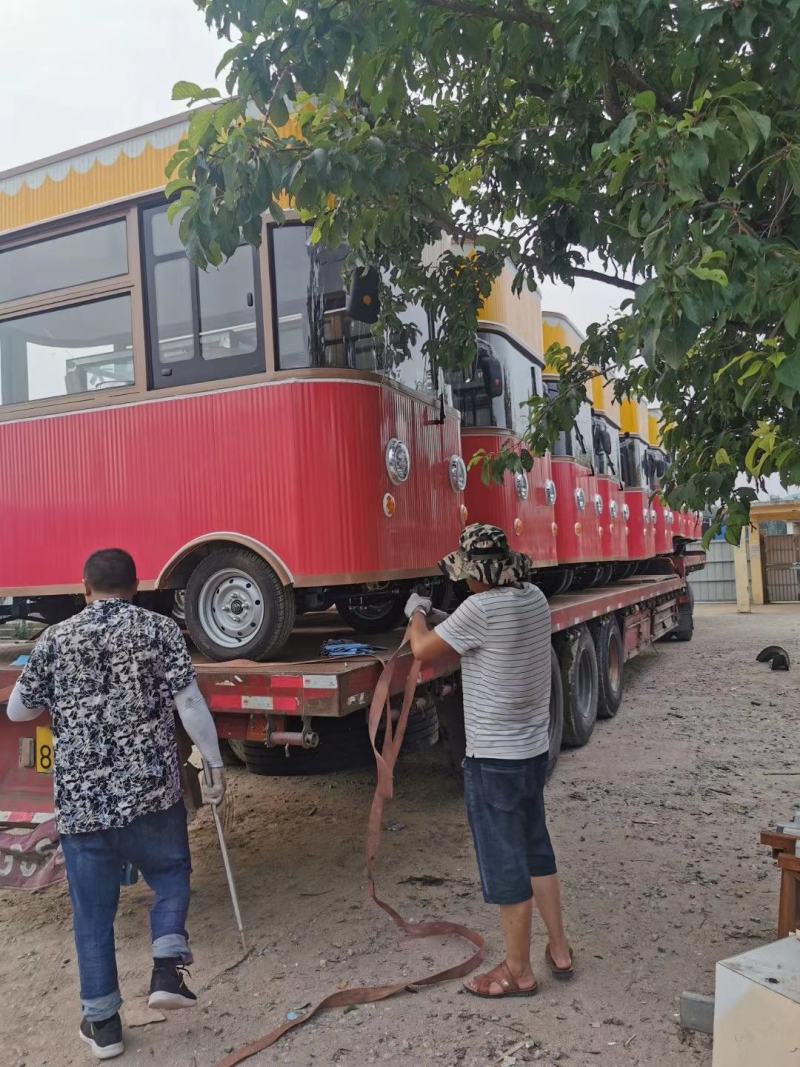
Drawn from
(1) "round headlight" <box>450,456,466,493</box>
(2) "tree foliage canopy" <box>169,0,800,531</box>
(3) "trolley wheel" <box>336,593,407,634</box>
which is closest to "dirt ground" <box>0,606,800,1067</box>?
(3) "trolley wheel" <box>336,593,407,634</box>

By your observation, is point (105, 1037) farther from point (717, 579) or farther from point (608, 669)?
point (717, 579)

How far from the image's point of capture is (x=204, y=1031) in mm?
2951

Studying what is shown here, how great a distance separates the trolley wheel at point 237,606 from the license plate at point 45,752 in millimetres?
727

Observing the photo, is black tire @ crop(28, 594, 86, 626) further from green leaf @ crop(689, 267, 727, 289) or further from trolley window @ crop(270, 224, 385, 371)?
green leaf @ crop(689, 267, 727, 289)

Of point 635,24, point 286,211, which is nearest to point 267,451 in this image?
point 286,211

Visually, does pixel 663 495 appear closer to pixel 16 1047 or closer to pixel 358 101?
Answer: pixel 358 101

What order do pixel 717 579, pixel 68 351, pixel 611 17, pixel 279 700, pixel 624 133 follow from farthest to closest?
pixel 717 579 → pixel 68 351 → pixel 279 700 → pixel 624 133 → pixel 611 17

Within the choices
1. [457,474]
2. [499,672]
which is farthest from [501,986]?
[457,474]

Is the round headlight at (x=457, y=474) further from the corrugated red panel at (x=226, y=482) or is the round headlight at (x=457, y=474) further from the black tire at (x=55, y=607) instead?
the black tire at (x=55, y=607)

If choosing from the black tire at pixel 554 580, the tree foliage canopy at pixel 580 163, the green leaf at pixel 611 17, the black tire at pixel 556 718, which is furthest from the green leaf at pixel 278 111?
the black tire at pixel 554 580

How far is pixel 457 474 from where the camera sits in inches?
204

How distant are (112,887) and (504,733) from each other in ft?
4.64

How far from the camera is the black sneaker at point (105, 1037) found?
9.21 ft

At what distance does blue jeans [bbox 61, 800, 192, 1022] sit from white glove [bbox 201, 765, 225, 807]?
0.34 feet
